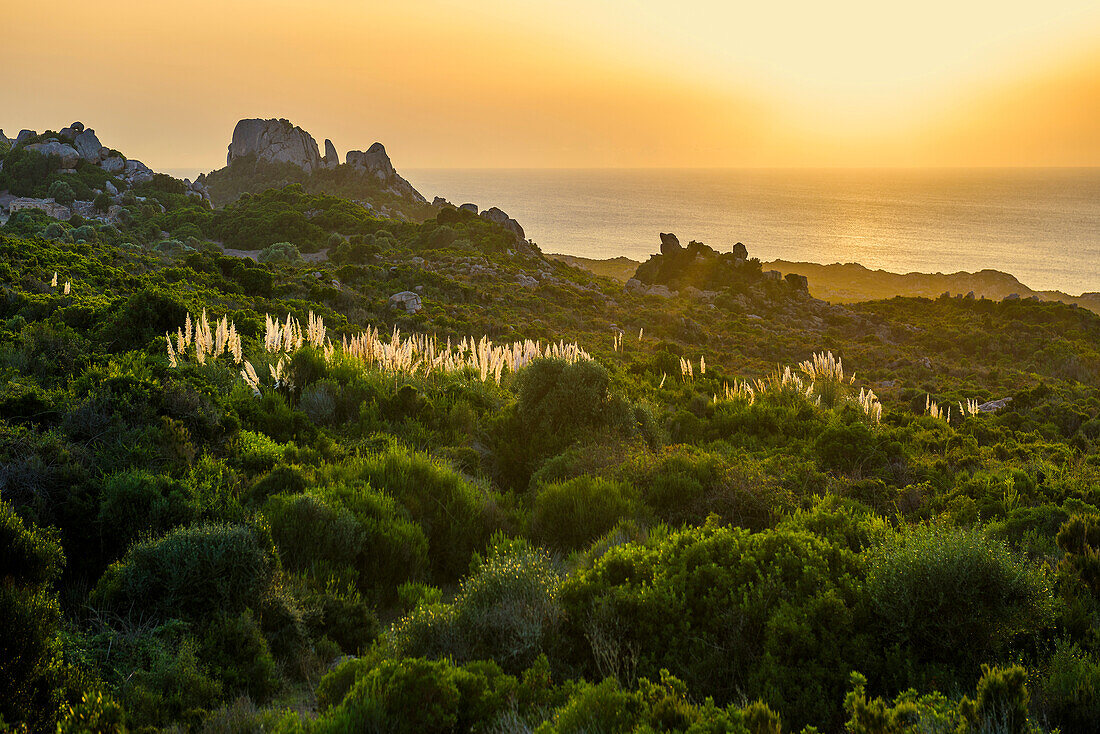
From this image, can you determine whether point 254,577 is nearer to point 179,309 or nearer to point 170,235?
point 179,309

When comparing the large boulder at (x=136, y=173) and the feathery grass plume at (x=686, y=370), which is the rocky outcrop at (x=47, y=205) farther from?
the feathery grass plume at (x=686, y=370)

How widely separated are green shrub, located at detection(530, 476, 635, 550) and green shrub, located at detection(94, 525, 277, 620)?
2.88m

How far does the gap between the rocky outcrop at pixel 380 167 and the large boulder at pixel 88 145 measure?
1139 inches

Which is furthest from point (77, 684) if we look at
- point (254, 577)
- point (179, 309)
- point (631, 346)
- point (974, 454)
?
point (631, 346)

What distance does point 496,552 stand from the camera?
16.4ft

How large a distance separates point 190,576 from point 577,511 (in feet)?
12.0

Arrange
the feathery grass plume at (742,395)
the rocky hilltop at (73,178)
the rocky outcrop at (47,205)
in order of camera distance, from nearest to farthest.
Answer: the feathery grass plume at (742,395) < the rocky outcrop at (47,205) < the rocky hilltop at (73,178)

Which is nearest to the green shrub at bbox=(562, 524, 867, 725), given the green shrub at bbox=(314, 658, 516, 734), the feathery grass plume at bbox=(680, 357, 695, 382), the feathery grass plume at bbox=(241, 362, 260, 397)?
the green shrub at bbox=(314, 658, 516, 734)

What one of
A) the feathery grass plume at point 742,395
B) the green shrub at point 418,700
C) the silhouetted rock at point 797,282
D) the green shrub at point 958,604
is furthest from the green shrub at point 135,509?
the silhouetted rock at point 797,282

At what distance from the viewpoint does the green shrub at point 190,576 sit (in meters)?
4.07

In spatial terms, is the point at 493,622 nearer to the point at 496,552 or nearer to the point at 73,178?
the point at 496,552

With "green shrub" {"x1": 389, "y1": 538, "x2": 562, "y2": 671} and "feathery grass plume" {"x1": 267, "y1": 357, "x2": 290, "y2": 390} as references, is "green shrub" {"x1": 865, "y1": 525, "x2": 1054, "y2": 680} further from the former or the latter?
"feathery grass plume" {"x1": 267, "y1": 357, "x2": 290, "y2": 390}

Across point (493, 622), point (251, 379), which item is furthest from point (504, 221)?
point (493, 622)

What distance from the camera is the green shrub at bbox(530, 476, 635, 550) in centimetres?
639
